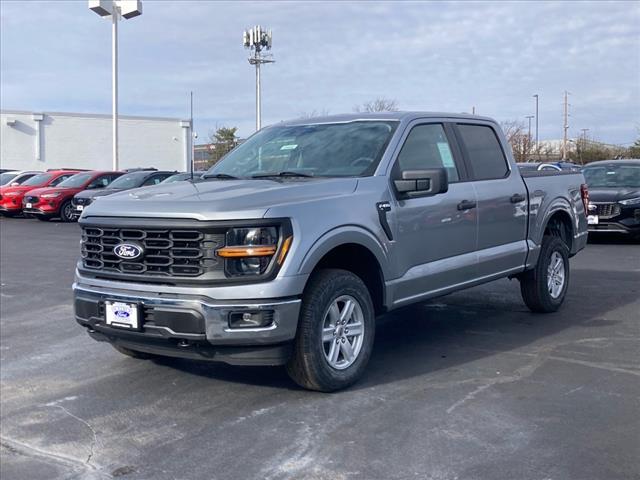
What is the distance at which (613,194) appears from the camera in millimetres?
14219

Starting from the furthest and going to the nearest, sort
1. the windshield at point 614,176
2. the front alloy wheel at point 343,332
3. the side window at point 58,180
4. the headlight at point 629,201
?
the side window at point 58,180
the windshield at point 614,176
the headlight at point 629,201
the front alloy wheel at point 343,332

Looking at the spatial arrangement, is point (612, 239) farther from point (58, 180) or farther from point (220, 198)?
point (58, 180)

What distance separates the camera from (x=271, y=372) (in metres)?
5.86

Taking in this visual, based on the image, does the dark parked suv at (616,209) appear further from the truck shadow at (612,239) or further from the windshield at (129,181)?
the windshield at (129,181)

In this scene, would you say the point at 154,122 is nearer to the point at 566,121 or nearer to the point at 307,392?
the point at 566,121

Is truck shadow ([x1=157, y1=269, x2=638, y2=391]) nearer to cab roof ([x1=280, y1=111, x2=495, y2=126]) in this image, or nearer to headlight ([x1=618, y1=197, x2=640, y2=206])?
cab roof ([x1=280, y1=111, x2=495, y2=126])

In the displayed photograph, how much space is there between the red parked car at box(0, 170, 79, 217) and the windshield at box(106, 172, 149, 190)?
157 inches

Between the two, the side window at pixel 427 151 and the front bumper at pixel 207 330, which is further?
the side window at pixel 427 151

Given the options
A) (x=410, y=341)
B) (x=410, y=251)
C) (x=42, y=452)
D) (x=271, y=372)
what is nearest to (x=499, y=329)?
(x=410, y=341)

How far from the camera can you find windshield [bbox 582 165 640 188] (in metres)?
15.0

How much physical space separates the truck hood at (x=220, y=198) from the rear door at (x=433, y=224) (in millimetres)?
645

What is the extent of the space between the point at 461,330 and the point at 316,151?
2.30m

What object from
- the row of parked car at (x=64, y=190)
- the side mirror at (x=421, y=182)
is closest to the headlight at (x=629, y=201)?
the side mirror at (x=421, y=182)

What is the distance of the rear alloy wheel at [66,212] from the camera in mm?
22562
